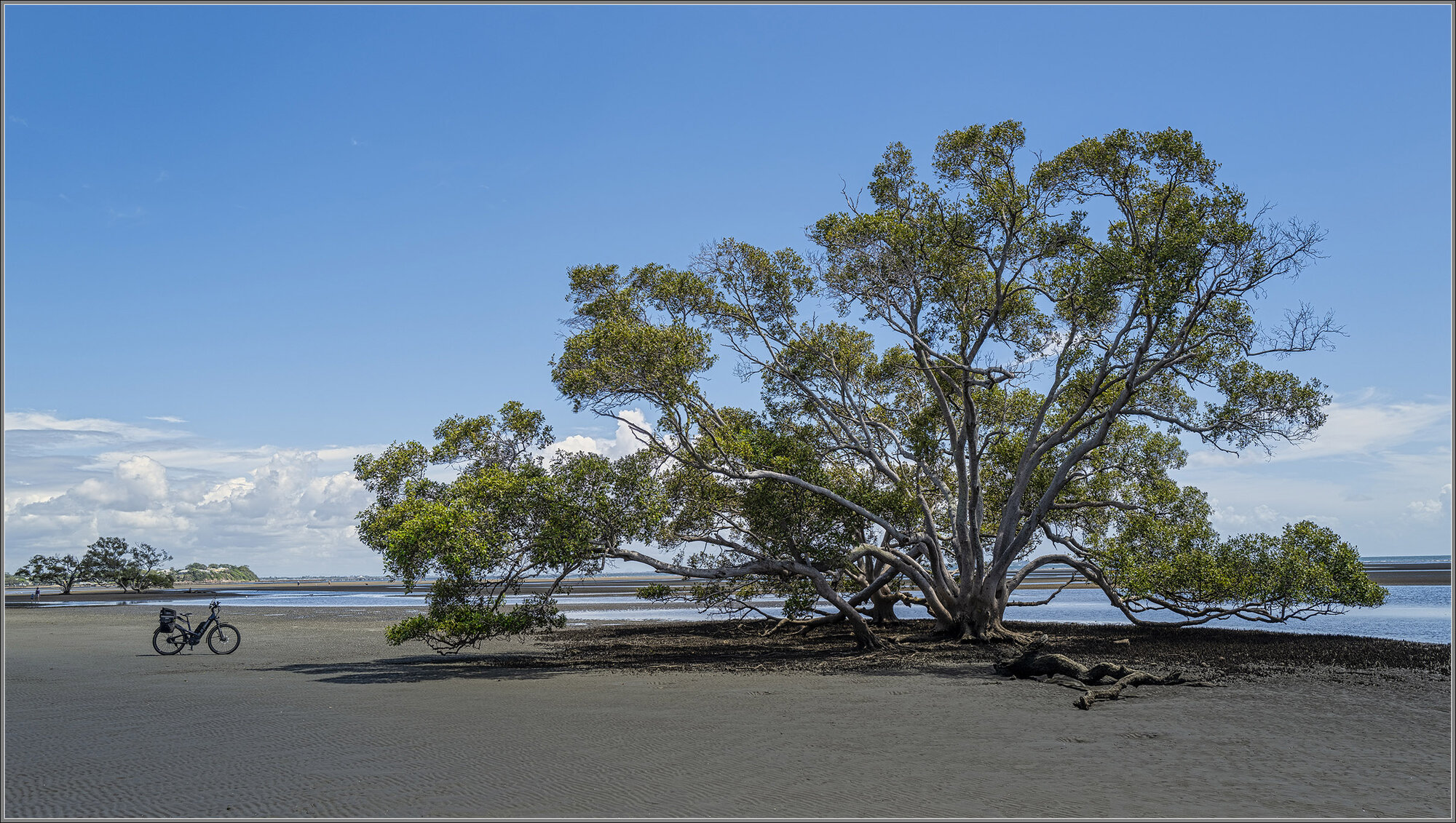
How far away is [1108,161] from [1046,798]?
1928 centimetres

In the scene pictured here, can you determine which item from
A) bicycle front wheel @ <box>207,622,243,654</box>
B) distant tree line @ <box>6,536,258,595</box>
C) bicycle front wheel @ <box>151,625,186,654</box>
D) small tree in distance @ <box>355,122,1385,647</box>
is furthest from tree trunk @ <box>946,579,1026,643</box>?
distant tree line @ <box>6,536,258,595</box>

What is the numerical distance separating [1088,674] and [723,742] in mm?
8469

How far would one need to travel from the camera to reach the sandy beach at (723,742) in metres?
8.20

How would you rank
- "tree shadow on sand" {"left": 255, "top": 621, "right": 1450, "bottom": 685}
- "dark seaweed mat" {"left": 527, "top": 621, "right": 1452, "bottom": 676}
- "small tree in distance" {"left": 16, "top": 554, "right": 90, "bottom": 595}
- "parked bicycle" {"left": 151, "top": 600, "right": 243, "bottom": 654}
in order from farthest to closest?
"small tree in distance" {"left": 16, "top": 554, "right": 90, "bottom": 595} < "parked bicycle" {"left": 151, "top": 600, "right": 243, "bottom": 654} < "dark seaweed mat" {"left": 527, "top": 621, "right": 1452, "bottom": 676} < "tree shadow on sand" {"left": 255, "top": 621, "right": 1450, "bottom": 685}

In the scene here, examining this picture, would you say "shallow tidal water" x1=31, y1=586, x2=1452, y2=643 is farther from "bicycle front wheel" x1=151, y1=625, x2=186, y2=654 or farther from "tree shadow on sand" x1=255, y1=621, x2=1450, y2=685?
"bicycle front wheel" x1=151, y1=625, x2=186, y2=654

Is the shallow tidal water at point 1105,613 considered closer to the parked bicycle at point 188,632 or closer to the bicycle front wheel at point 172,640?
the parked bicycle at point 188,632

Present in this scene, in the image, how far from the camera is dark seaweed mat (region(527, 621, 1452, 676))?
19547 mm

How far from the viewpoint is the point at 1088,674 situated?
16.2m

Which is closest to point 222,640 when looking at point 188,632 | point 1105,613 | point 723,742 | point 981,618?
point 188,632

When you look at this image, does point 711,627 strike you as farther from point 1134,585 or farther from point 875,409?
point 1134,585

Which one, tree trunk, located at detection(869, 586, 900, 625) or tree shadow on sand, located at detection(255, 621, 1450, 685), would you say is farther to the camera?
tree trunk, located at detection(869, 586, 900, 625)

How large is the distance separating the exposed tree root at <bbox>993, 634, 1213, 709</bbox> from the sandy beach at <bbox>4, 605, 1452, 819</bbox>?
1.06 ft

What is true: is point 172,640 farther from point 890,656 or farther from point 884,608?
point 884,608

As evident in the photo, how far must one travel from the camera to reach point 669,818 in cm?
767
